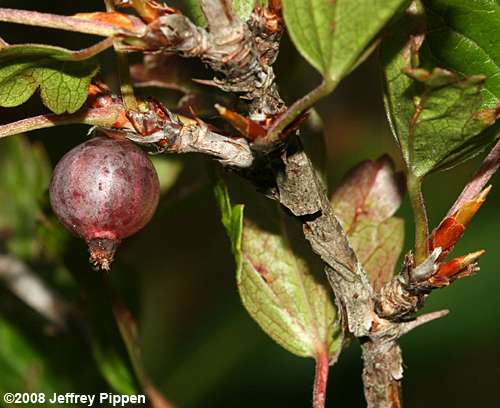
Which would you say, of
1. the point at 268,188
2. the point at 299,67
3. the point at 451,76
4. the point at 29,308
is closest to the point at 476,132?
the point at 451,76

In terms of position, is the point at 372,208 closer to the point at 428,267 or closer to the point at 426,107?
the point at 428,267

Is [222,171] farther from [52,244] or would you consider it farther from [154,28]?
[52,244]

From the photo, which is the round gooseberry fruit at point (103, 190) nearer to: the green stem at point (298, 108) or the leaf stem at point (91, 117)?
the leaf stem at point (91, 117)

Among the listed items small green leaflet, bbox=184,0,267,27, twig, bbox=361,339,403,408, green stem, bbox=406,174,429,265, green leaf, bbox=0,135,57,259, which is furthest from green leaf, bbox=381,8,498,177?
green leaf, bbox=0,135,57,259

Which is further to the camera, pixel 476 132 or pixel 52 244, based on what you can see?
pixel 52 244

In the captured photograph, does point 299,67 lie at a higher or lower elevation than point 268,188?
higher

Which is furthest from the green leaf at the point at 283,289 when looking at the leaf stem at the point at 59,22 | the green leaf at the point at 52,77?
the leaf stem at the point at 59,22

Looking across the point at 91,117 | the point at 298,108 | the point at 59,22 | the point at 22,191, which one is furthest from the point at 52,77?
the point at 22,191
